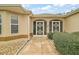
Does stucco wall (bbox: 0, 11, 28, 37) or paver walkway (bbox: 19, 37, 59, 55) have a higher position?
stucco wall (bbox: 0, 11, 28, 37)

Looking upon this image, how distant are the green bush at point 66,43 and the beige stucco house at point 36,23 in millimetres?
324

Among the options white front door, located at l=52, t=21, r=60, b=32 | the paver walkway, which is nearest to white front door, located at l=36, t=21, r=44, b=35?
the paver walkway

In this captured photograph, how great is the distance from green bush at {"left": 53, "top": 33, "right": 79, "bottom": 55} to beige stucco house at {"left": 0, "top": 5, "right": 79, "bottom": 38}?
32cm

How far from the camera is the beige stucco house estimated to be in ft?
18.8

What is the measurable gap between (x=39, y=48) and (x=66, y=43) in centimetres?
121

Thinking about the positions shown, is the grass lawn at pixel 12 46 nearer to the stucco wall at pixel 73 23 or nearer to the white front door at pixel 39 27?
the white front door at pixel 39 27

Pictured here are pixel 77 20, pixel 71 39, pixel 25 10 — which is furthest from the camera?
pixel 25 10

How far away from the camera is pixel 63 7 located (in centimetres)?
A: 600

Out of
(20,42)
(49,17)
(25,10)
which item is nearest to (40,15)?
(49,17)

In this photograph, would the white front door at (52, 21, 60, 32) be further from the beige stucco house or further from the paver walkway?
the paver walkway

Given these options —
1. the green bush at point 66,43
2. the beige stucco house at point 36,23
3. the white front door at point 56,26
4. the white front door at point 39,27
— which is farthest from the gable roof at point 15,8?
the green bush at point 66,43

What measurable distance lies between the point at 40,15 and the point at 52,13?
1.32ft
